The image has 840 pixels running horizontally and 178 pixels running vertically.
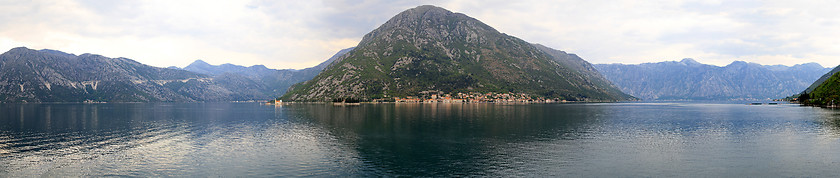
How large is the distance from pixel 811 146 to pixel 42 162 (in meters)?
129

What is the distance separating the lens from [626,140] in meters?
88.9

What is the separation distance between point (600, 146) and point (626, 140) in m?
13.8

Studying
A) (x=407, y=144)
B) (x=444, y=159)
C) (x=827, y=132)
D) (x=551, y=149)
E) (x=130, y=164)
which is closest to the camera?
(x=130, y=164)

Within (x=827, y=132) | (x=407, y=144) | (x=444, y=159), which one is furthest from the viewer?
(x=827, y=132)

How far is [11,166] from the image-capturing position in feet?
191

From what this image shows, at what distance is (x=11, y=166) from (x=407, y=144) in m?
A: 59.3

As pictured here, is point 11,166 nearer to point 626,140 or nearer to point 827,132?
point 626,140

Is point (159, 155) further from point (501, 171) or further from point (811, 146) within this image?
point (811, 146)

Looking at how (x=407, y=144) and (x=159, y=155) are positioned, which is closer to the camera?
(x=159, y=155)

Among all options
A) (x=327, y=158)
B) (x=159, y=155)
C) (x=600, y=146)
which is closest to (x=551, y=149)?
(x=600, y=146)

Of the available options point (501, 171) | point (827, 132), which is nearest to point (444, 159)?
point (501, 171)

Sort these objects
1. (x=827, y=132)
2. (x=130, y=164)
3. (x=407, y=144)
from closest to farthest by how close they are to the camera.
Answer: (x=130, y=164), (x=407, y=144), (x=827, y=132)

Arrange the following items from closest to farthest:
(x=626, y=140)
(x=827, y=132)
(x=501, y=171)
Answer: (x=501, y=171) → (x=626, y=140) → (x=827, y=132)

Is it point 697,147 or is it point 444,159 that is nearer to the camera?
point 444,159
